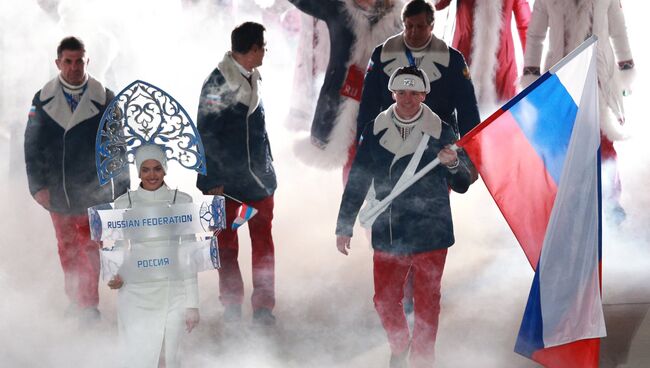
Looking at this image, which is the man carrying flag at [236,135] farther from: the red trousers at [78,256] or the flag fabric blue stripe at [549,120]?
the flag fabric blue stripe at [549,120]

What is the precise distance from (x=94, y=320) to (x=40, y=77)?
1.19 meters

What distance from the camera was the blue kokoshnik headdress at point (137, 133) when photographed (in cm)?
501

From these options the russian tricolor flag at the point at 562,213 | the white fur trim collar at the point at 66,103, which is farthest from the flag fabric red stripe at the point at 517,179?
the white fur trim collar at the point at 66,103

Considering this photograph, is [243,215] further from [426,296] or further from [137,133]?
[426,296]

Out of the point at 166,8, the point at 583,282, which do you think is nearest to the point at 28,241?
the point at 166,8

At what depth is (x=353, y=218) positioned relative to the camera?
206 inches

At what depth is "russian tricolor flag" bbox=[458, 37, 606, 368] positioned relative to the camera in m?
4.75

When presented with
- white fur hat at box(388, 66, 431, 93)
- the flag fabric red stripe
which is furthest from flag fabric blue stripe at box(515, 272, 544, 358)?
white fur hat at box(388, 66, 431, 93)

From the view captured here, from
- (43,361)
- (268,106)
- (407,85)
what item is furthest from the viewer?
(268,106)

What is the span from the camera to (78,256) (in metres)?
5.66

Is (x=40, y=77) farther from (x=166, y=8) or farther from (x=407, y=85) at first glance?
(x=407, y=85)

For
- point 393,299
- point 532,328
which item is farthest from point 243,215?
point 532,328

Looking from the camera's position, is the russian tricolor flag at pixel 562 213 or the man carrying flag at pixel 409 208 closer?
the russian tricolor flag at pixel 562 213

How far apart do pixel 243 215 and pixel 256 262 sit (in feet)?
1.07
